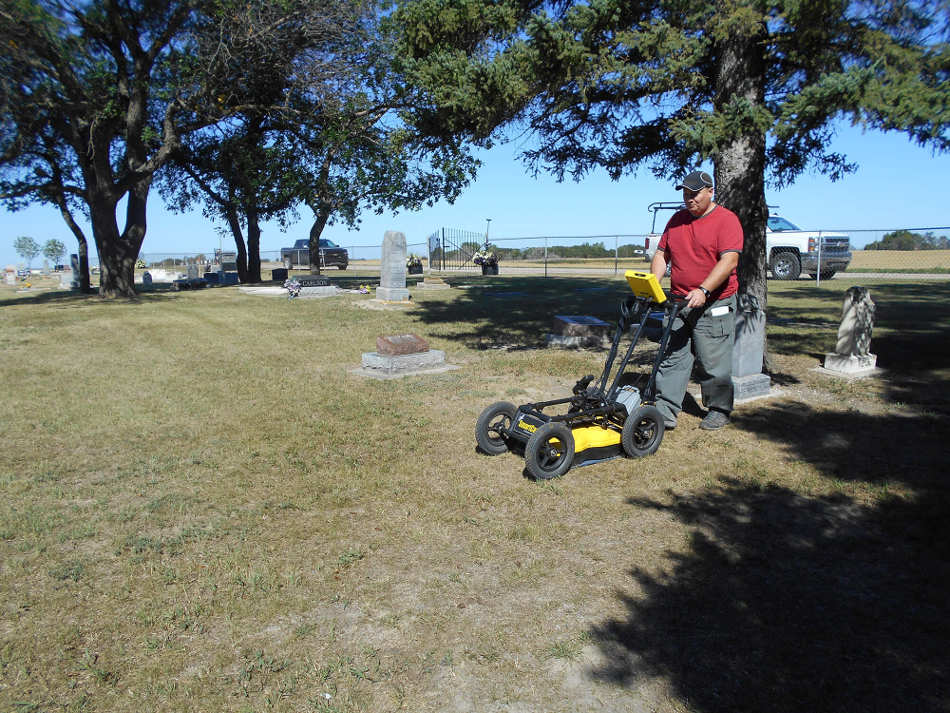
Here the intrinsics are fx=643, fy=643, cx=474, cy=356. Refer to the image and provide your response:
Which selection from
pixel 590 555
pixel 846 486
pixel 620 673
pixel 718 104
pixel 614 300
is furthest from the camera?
A: pixel 614 300

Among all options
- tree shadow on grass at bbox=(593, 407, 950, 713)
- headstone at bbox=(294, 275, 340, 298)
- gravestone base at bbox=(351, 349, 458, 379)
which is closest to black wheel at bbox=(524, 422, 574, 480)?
tree shadow on grass at bbox=(593, 407, 950, 713)

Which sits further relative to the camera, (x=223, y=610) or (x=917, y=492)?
(x=917, y=492)

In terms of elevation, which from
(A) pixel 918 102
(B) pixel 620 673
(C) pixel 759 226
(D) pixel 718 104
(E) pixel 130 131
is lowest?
(B) pixel 620 673

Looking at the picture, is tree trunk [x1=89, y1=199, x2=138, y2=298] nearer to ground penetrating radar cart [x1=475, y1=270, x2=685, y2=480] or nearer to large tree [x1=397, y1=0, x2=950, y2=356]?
large tree [x1=397, y1=0, x2=950, y2=356]

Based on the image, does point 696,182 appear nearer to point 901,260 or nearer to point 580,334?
point 580,334

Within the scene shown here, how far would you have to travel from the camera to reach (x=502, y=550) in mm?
3514

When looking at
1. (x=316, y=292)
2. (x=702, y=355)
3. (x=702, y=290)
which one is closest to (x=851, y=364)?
(x=702, y=355)

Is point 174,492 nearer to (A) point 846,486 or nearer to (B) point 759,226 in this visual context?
(A) point 846,486

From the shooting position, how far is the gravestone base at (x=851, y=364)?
743 centimetres

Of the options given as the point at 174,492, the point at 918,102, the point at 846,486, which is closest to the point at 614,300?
the point at 918,102

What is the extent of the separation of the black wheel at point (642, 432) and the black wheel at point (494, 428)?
2.79ft

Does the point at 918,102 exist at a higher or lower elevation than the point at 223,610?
higher

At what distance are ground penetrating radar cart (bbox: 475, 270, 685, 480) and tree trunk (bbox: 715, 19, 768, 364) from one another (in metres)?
2.37

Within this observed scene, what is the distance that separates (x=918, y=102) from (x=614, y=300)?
11.5 m
